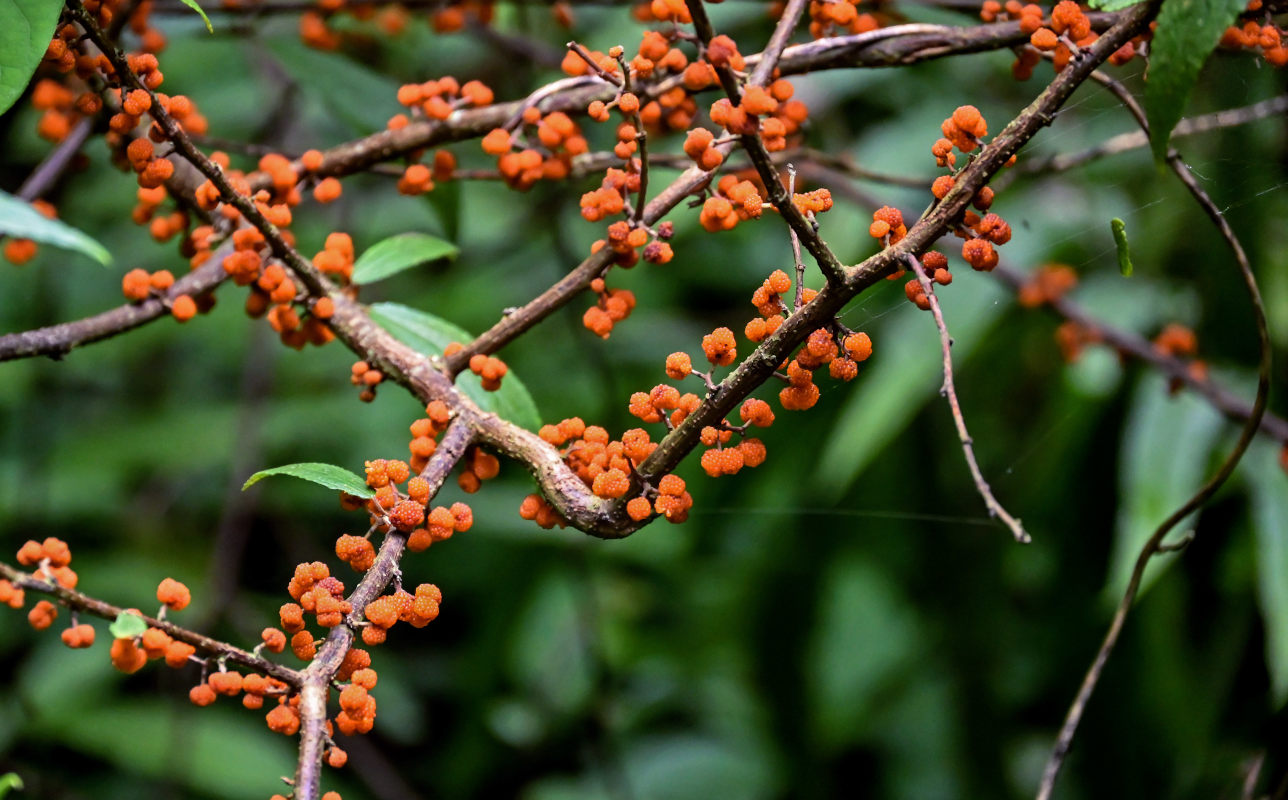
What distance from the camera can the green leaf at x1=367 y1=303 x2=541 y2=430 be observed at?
3.85 feet

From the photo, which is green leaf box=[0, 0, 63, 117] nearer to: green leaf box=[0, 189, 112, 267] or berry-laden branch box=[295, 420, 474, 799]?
green leaf box=[0, 189, 112, 267]

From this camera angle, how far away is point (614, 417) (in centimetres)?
197

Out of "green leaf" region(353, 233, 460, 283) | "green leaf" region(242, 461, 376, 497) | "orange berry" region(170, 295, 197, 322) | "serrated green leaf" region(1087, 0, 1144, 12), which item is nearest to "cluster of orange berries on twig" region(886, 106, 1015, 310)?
"serrated green leaf" region(1087, 0, 1144, 12)

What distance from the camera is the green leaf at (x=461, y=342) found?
117cm

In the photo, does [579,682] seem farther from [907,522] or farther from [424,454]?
[424,454]

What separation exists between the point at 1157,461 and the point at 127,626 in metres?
1.87

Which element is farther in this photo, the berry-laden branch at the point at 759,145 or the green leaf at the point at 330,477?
the green leaf at the point at 330,477

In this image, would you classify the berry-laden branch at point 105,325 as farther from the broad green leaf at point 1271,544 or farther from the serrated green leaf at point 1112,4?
the broad green leaf at point 1271,544

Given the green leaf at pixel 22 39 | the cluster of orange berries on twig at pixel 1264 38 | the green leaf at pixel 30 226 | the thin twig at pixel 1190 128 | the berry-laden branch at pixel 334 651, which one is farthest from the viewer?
the thin twig at pixel 1190 128

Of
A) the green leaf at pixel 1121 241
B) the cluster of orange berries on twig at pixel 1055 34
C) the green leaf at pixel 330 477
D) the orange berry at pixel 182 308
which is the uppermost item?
the orange berry at pixel 182 308

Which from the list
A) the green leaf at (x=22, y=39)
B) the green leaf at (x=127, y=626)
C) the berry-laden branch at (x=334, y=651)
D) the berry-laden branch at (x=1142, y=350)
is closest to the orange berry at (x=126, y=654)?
the green leaf at (x=127, y=626)

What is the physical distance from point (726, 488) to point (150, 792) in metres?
1.61

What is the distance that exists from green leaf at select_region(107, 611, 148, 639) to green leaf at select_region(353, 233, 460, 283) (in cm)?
56

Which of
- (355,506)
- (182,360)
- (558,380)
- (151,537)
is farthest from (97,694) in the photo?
(355,506)
